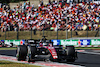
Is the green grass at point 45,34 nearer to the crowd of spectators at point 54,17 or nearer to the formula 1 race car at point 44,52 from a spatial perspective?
the crowd of spectators at point 54,17

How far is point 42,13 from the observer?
4275 cm

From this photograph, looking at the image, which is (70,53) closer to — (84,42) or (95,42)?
(95,42)

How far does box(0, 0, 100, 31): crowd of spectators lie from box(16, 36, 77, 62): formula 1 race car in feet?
80.0

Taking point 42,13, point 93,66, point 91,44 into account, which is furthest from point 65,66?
point 42,13

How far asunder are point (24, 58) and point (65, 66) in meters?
3.02

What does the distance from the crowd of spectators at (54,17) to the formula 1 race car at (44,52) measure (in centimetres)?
2438

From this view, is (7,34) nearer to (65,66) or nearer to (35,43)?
(35,43)

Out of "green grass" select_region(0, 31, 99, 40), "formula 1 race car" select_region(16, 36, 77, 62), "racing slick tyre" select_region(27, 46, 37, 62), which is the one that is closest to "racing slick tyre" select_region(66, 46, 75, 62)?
"formula 1 race car" select_region(16, 36, 77, 62)

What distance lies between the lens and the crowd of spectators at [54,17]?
131ft

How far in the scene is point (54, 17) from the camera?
4172cm

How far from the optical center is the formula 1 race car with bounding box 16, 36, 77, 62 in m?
13.2

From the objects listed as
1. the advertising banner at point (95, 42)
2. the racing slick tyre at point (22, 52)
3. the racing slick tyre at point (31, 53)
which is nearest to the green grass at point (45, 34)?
the advertising banner at point (95, 42)

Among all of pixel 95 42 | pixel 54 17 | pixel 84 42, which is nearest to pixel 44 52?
pixel 95 42

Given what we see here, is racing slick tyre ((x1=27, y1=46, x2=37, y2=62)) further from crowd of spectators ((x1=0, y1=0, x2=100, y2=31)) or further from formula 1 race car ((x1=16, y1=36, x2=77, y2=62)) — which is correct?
crowd of spectators ((x1=0, y1=0, x2=100, y2=31))
